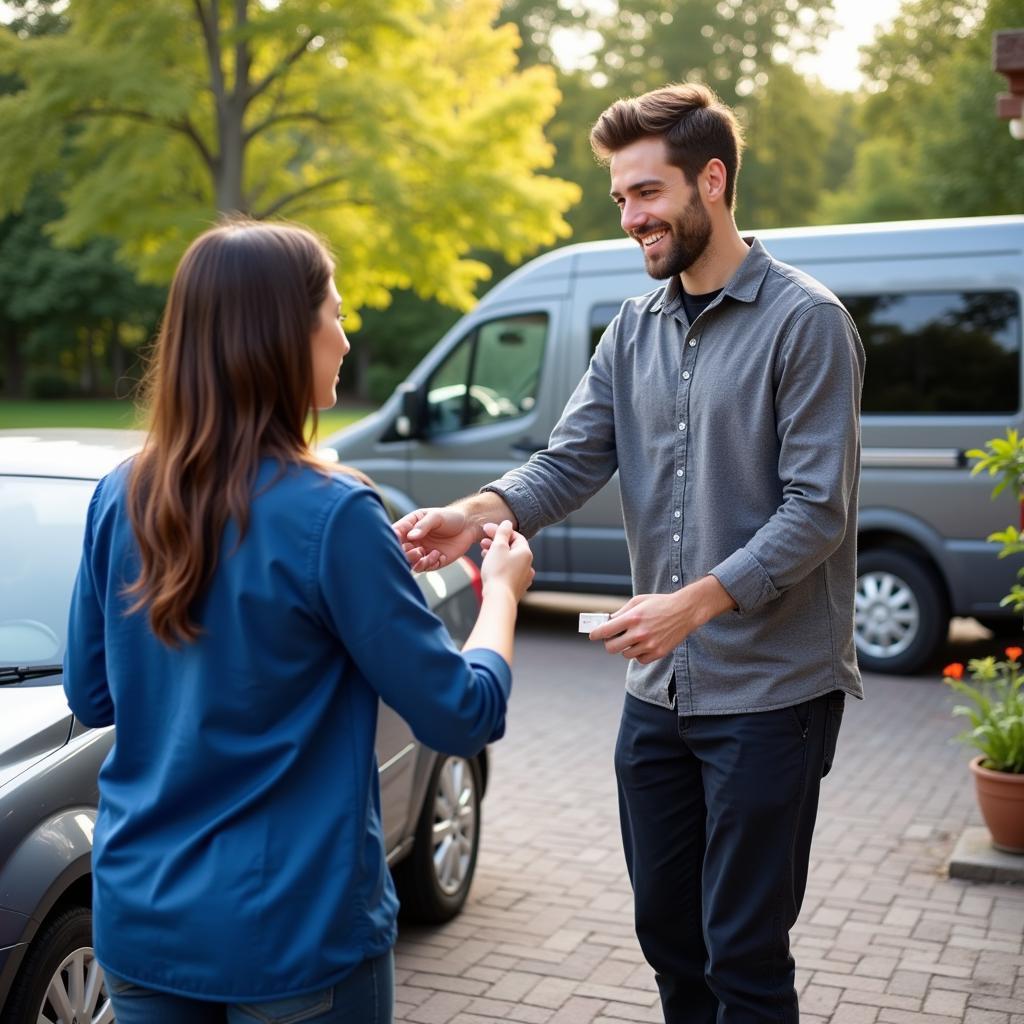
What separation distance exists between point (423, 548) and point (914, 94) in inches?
1814

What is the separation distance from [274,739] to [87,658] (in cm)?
45

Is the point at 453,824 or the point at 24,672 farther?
the point at 453,824

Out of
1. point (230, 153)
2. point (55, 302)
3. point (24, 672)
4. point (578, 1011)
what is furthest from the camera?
point (55, 302)

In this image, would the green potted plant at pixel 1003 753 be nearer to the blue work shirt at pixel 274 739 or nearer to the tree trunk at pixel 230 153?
the blue work shirt at pixel 274 739

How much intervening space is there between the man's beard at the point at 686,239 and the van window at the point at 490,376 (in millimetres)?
7555

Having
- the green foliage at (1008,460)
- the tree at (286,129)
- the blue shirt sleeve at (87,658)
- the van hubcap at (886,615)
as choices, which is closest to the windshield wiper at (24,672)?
the blue shirt sleeve at (87,658)

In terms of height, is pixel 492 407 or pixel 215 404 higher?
pixel 215 404

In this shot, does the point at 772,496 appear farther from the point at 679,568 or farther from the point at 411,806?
the point at 411,806

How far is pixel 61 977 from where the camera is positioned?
3115 millimetres

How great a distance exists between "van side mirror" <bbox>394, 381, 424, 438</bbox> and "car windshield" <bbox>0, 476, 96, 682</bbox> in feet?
22.3

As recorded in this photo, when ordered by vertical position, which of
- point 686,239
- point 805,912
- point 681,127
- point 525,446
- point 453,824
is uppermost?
point 681,127

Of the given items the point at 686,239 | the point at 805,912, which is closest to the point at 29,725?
the point at 686,239

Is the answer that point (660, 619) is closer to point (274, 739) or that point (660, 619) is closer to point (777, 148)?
point (274, 739)

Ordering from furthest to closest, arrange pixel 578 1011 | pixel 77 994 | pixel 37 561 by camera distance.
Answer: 1. pixel 578 1011
2. pixel 37 561
3. pixel 77 994
